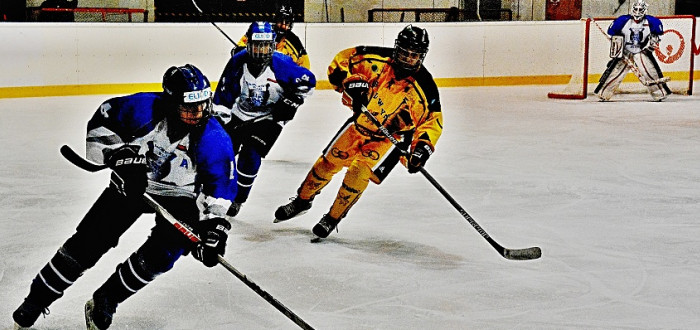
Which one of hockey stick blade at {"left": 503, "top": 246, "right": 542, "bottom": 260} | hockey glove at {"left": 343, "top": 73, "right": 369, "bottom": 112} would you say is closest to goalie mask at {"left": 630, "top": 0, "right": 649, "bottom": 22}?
hockey glove at {"left": 343, "top": 73, "right": 369, "bottom": 112}

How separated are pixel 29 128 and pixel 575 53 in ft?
24.2

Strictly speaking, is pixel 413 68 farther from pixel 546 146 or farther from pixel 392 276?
pixel 546 146

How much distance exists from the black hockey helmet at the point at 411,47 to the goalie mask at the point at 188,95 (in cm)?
151

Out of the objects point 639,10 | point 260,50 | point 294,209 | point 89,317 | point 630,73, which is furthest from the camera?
point 630,73

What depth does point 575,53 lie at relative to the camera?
1241cm

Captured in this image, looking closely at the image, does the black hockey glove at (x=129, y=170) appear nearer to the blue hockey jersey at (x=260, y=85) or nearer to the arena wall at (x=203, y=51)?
the blue hockey jersey at (x=260, y=85)

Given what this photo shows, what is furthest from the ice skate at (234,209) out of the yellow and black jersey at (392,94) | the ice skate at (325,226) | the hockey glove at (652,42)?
the hockey glove at (652,42)

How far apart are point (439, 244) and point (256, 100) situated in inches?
50.8

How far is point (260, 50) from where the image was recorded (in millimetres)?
4660

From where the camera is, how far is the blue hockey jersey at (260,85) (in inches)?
189

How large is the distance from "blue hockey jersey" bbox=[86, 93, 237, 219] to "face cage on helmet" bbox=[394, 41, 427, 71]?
148 centimetres

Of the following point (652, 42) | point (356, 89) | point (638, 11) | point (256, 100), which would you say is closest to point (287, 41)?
point (256, 100)

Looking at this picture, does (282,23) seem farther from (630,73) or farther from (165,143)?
(630,73)

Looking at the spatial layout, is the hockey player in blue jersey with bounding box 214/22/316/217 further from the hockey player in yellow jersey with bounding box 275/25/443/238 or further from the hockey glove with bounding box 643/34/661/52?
the hockey glove with bounding box 643/34/661/52
